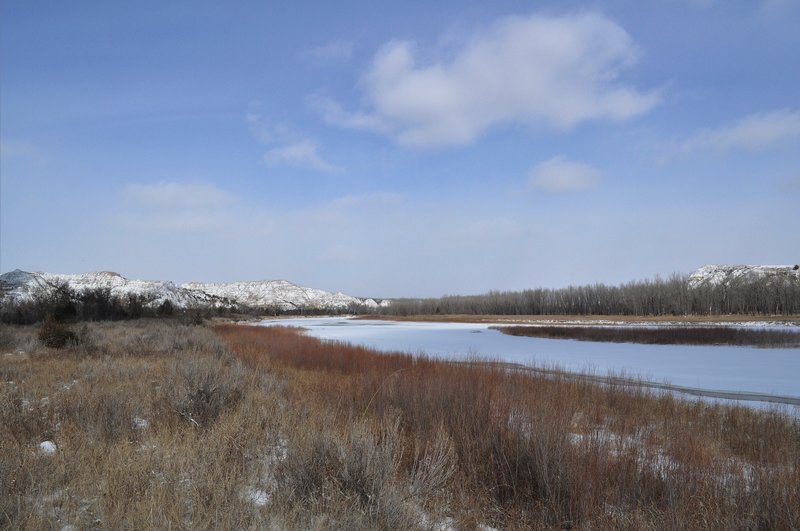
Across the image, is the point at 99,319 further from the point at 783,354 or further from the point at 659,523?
the point at 783,354

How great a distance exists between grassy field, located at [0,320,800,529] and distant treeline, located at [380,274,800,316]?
80124 mm

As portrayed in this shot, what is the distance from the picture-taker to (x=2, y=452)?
4.20 meters

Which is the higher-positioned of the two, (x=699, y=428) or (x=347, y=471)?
(x=347, y=471)

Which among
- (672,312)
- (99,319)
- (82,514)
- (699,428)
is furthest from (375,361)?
(672,312)

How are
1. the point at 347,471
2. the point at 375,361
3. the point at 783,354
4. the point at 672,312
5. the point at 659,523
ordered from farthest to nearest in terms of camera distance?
the point at 672,312 → the point at 783,354 → the point at 375,361 → the point at 347,471 → the point at 659,523

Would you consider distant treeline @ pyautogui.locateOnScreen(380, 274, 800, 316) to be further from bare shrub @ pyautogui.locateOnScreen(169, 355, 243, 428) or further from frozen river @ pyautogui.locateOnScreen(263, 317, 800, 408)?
bare shrub @ pyautogui.locateOnScreen(169, 355, 243, 428)

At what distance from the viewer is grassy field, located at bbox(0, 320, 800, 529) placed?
3.52 metres

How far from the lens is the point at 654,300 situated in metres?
84.2

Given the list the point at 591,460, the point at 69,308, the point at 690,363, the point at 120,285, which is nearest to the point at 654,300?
the point at 690,363

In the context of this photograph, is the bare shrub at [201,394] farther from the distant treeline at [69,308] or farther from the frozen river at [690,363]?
the distant treeline at [69,308]

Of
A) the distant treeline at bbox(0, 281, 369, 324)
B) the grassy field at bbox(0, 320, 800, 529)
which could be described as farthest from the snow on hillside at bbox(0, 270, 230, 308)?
the grassy field at bbox(0, 320, 800, 529)

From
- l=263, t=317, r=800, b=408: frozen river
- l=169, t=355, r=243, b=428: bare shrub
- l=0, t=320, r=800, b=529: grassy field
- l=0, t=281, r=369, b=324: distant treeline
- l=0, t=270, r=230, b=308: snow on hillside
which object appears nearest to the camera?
l=0, t=320, r=800, b=529: grassy field

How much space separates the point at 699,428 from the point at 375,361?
9.20 meters

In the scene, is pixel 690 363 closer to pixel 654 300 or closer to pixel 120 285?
pixel 654 300
